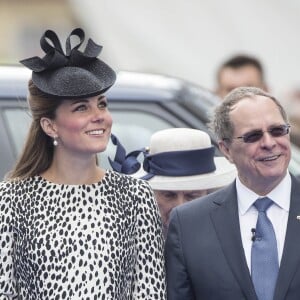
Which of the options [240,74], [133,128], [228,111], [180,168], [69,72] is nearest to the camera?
[69,72]

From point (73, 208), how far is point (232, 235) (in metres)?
0.62

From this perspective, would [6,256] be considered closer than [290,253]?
No

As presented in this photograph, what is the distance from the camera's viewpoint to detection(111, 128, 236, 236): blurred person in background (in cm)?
673

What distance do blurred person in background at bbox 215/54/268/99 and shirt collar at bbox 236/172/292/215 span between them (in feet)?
12.7

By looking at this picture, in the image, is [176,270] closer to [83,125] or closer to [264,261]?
[264,261]

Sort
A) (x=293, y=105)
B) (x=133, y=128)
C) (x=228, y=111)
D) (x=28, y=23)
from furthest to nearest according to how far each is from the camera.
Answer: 1. (x=28, y=23)
2. (x=293, y=105)
3. (x=133, y=128)
4. (x=228, y=111)

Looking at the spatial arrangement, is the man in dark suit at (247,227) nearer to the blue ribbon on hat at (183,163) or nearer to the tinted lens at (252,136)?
the tinted lens at (252,136)

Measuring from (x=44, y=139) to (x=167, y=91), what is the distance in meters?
2.03

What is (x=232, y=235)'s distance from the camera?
5824 millimetres

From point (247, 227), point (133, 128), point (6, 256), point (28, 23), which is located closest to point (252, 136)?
point (247, 227)

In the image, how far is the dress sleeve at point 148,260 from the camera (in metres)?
5.88

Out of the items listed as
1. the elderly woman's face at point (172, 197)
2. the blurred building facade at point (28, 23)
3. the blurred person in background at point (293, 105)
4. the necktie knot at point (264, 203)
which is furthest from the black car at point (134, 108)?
the blurred building facade at point (28, 23)

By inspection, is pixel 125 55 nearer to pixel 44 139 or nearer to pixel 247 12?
pixel 247 12

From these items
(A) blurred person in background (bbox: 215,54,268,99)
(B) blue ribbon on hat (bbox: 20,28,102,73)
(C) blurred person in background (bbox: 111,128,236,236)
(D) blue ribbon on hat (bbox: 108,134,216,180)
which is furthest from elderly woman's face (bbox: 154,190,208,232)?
(A) blurred person in background (bbox: 215,54,268,99)
